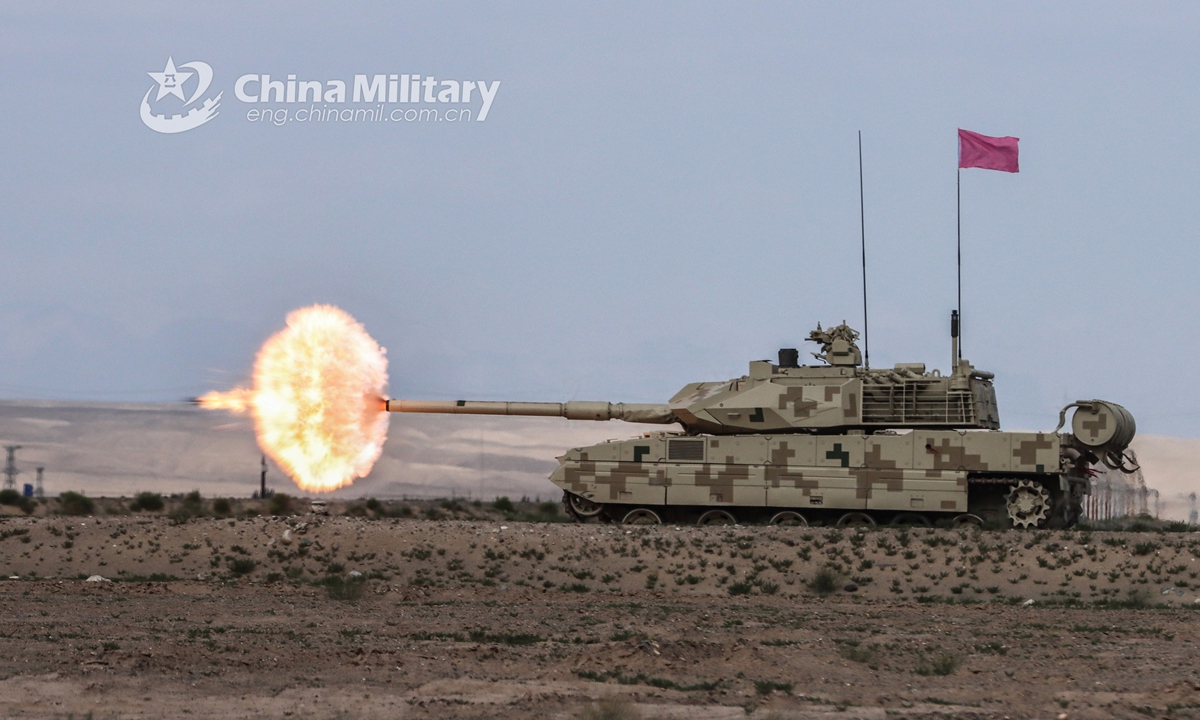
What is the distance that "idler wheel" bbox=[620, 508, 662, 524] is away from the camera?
1415 inches

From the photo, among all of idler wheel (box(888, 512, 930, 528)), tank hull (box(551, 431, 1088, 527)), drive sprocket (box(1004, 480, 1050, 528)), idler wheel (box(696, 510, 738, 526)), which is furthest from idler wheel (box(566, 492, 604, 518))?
drive sprocket (box(1004, 480, 1050, 528))

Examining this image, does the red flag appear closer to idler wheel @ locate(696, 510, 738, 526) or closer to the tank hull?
the tank hull

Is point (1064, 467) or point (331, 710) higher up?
point (1064, 467)

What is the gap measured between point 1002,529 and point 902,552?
14.8 ft

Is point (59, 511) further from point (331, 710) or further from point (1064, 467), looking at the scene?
point (331, 710)

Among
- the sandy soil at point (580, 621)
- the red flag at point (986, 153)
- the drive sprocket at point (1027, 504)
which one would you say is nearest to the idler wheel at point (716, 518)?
the sandy soil at point (580, 621)

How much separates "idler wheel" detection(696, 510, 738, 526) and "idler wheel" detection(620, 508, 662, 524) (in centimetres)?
107

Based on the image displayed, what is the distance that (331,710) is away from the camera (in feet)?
45.3

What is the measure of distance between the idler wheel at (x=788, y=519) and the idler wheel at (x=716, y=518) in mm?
1006

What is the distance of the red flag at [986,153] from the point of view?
1442 inches

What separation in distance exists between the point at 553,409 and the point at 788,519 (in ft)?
23.0

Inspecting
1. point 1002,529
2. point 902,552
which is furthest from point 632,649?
point 1002,529

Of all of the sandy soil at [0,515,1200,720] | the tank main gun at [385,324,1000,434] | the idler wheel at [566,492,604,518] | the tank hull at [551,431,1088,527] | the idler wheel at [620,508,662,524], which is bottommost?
the sandy soil at [0,515,1200,720]

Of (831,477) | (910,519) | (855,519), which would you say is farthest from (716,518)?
(910,519)
